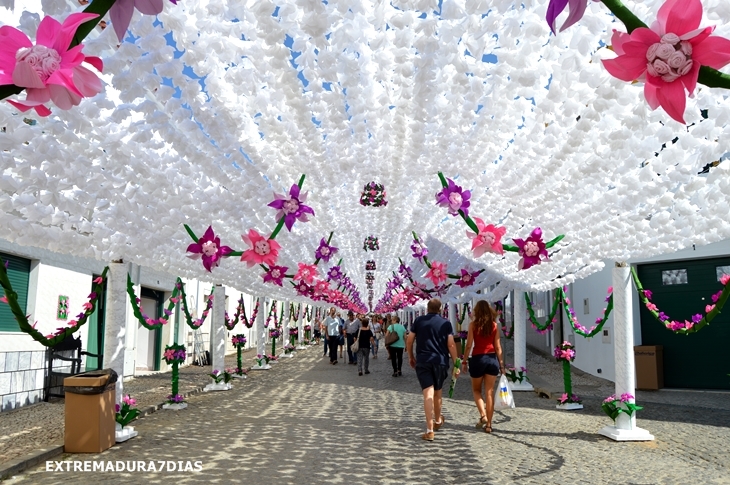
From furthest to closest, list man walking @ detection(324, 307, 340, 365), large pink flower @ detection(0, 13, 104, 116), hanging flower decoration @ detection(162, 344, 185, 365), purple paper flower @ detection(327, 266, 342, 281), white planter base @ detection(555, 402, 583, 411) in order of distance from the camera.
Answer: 1. man walking @ detection(324, 307, 340, 365)
2. purple paper flower @ detection(327, 266, 342, 281)
3. hanging flower decoration @ detection(162, 344, 185, 365)
4. white planter base @ detection(555, 402, 583, 411)
5. large pink flower @ detection(0, 13, 104, 116)

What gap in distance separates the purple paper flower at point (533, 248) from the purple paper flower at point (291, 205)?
104 inches

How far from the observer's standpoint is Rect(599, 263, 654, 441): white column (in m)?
7.57

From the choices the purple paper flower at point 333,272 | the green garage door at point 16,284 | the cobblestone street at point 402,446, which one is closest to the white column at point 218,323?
the cobblestone street at point 402,446

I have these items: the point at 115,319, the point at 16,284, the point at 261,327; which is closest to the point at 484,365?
the point at 115,319

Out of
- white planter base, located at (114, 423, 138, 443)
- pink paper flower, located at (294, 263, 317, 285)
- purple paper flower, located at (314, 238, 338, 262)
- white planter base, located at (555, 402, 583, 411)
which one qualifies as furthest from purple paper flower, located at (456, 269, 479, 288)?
white planter base, located at (114, 423, 138, 443)

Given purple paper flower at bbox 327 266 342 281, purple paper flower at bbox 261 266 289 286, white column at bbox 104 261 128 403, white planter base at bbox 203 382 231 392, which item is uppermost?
purple paper flower at bbox 327 266 342 281

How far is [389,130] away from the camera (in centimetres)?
593

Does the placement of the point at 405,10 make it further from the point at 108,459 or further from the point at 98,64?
the point at 108,459

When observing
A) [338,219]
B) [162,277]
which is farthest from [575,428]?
[162,277]

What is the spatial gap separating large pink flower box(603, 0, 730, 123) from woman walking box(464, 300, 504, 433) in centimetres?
601

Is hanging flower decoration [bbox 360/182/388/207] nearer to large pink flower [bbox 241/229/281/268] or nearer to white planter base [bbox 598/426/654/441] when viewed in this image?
large pink flower [bbox 241/229/281/268]

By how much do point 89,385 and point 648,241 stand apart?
264 inches

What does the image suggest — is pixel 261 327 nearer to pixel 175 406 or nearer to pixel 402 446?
pixel 175 406

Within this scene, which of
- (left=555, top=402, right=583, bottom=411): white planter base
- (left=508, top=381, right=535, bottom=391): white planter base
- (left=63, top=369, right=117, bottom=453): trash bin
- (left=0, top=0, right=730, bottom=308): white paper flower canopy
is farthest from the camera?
(left=508, top=381, right=535, bottom=391): white planter base
